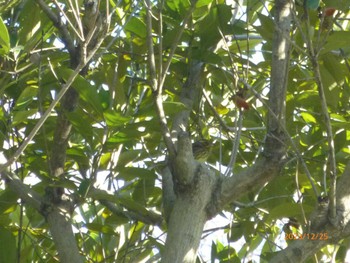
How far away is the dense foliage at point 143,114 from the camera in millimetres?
1579

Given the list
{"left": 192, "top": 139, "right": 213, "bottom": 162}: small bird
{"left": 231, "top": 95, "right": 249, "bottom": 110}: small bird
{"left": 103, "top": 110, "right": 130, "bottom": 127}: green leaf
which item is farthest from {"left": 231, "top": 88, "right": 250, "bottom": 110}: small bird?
{"left": 103, "top": 110, "right": 130, "bottom": 127}: green leaf

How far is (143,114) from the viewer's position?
4.98 ft

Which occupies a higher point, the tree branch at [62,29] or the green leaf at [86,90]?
the tree branch at [62,29]

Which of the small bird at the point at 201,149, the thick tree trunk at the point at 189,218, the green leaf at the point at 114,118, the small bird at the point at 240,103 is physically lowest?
the thick tree trunk at the point at 189,218

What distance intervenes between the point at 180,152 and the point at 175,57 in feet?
1.78

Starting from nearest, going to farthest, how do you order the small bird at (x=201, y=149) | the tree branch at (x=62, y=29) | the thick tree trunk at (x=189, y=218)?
the thick tree trunk at (x=189, y=218)
the tree branch at (x=62, y=29)
the small bird at (x=201, y=149)

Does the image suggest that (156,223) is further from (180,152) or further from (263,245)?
(263,245)

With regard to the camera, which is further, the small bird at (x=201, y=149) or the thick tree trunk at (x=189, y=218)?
the small bird at (x=201, y=149)

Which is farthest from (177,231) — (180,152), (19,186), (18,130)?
(18,130)

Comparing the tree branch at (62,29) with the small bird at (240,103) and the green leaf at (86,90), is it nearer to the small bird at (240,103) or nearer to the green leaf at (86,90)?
the green leaf at (86,90)

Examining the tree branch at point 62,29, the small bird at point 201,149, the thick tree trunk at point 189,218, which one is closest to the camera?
the thick tree trunk at point 189,218

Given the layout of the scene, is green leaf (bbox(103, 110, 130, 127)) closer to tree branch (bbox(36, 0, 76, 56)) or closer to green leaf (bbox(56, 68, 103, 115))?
green leaf (bbox(56, 68, 103, 115))

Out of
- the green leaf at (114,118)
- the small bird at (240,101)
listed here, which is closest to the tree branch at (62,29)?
the green leaf at (114,118)

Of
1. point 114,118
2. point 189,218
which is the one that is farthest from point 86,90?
point 189,218
